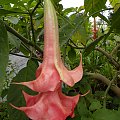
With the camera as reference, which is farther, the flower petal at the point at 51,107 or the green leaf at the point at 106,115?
the green leaf at the point at 106,115

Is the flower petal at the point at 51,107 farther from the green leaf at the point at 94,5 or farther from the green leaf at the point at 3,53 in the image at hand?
the green leaf at the point at 94,5

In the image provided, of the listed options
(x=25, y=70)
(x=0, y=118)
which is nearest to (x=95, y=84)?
(x=0, y=118)

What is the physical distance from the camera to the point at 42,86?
476mm

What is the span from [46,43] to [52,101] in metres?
0.11

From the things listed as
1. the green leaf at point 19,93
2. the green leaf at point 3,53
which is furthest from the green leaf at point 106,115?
the green leaf at point 3,53

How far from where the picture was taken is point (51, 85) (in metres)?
0.48

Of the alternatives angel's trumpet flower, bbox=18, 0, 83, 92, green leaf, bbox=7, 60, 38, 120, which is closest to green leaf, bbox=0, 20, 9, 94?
angel's trumpet flower, bbox=18, 0, 83, 92

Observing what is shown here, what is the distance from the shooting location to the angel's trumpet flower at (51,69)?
18.9 inches

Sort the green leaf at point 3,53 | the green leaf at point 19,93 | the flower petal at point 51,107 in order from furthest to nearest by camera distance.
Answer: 1. the green leaf at point 19,93
2. the green leaf at point 3,53
3. the flower petal at point 51,107

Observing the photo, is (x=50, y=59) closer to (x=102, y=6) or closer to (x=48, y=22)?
(x=48, y=22)

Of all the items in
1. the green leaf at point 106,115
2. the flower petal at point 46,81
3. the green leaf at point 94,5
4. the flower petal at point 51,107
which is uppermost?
the green leaf at point 94,5

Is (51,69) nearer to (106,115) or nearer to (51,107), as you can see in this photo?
(51,107)

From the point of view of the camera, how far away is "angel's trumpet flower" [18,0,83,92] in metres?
0.48

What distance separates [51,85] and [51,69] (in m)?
0.04
